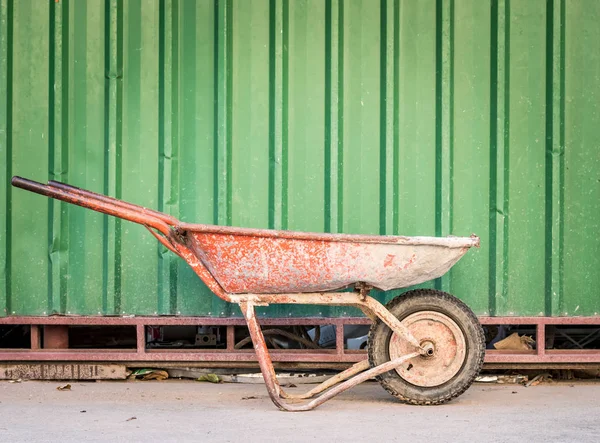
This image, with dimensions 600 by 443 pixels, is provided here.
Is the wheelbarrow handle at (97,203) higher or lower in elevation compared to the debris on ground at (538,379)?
higher

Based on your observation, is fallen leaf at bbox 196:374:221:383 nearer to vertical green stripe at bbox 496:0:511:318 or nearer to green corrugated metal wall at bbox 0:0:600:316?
green corrugated metal wall at bbox 0:0:600:316

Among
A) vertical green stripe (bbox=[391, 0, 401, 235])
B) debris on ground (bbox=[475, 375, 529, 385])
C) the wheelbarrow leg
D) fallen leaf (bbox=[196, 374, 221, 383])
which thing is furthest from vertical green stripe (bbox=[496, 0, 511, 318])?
fallen leaf (bbox=[196, 374, 221, 383])

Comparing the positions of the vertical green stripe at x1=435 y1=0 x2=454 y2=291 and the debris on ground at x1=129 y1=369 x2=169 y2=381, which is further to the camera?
the debris on ground at x1=129 y1=369 x2=169 y2=381

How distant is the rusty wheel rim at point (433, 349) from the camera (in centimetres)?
481

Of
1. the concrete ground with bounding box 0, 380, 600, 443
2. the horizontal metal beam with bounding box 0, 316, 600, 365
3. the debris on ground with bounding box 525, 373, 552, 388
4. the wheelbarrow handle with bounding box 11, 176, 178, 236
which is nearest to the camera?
the concrete ground with bounding box 0, 380, 600, 443

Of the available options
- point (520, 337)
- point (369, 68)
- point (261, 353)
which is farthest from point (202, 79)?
point (520, 337)

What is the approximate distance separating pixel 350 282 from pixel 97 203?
1387mm

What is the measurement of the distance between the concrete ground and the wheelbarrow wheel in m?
0.10

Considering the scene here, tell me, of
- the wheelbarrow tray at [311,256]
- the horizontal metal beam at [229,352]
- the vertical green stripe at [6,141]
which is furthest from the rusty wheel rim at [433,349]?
the vertical green stripe at [6,141]

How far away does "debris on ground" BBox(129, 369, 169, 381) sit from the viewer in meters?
5.66

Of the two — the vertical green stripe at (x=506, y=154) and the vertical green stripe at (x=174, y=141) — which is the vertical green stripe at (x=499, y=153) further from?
the vertical green stripe at (x=174, y=141)

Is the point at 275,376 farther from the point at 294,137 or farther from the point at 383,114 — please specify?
the point at 383,114

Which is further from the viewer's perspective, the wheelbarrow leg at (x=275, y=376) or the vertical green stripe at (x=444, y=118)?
the vertical green stripe at (x=444, y=118)

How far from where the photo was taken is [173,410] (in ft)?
15.6
